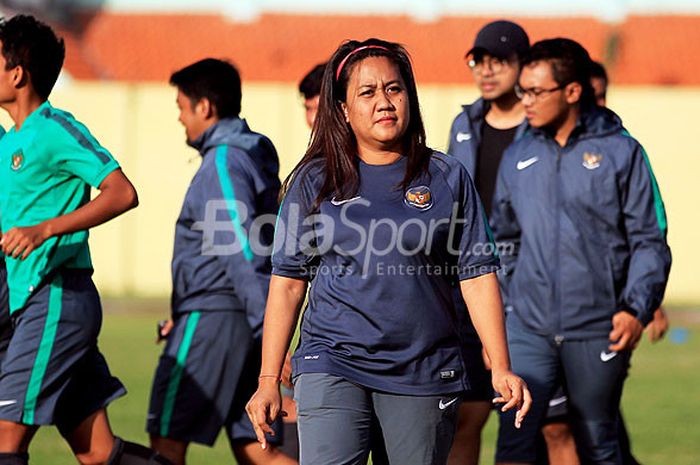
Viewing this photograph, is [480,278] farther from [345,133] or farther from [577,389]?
[577,389]

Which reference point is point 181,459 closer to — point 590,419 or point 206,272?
point 206,272

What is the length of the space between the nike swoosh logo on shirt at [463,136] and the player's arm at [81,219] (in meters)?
2.50

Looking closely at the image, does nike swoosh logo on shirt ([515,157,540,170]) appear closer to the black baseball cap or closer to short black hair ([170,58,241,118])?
the black baseball cap

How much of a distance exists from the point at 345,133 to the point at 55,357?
1.96 m

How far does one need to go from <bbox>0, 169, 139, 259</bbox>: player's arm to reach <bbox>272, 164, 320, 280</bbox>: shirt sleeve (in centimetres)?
122

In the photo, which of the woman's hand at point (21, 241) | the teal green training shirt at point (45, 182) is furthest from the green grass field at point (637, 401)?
the woman's hand at point (21, 241)

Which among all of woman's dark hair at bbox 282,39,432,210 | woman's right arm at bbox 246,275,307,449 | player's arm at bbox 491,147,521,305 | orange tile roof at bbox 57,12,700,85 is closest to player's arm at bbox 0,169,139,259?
woman's dark hair at bbox 282,39,432,210

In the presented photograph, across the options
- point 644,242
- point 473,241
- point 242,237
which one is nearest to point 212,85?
point 242,237

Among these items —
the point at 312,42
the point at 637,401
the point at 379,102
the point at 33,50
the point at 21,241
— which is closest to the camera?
the point at 379,102

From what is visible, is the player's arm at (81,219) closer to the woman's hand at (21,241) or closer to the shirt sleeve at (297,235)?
the woman's hand at (21,241)

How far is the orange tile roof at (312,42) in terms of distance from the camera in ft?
132

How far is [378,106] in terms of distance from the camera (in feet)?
18.9

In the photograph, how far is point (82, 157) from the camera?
6.90 meters

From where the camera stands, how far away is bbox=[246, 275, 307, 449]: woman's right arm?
5559mm
